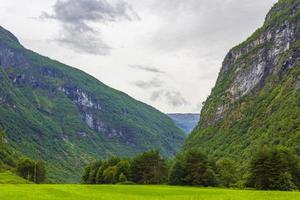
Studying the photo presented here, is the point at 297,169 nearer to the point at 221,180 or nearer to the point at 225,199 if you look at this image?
the point at 221,180

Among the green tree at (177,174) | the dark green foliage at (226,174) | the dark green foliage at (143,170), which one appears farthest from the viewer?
the dark green foliage at (143,170)

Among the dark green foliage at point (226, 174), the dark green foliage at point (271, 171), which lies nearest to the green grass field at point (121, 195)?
the dark green foliage at point (271, 171)

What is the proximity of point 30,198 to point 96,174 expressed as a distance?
442ft

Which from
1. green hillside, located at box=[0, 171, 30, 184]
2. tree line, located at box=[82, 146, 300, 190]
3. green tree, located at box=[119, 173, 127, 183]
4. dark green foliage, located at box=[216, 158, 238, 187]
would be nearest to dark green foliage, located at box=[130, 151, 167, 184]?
tree line, located at box=[82, 146, 300, 190]

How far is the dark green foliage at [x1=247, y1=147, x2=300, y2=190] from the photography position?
406 feet

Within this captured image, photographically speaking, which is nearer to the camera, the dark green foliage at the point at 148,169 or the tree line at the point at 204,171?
the tree line at the point at 204,171

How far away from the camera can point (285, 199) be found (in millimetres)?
64062

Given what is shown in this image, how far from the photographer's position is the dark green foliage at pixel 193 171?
145m

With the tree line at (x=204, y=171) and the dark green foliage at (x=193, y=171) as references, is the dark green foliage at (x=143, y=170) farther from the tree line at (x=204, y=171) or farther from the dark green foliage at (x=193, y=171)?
the dark green foliage at (x=193, y=171)

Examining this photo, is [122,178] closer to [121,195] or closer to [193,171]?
[193,171]

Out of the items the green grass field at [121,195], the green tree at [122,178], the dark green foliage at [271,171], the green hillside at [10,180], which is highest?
the dark green foliage at [271,171]

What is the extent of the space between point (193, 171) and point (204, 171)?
12.3 feet

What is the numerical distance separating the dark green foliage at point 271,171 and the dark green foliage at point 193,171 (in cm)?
1716

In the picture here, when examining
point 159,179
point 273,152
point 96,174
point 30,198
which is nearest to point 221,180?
point 159,179
